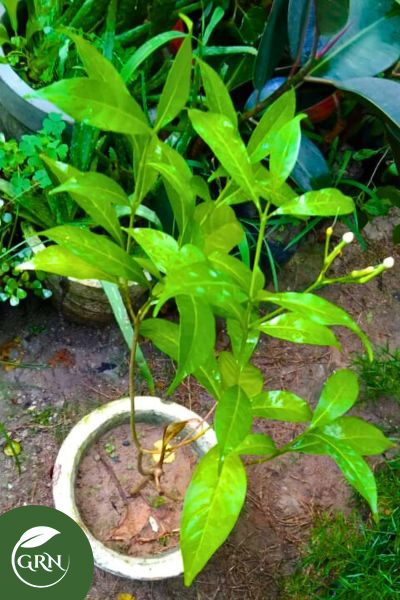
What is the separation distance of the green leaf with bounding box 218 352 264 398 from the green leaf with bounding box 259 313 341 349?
8.2 inches

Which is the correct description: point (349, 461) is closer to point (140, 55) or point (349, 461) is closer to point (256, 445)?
point (256, 445)

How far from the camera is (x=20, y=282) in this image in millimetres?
1563

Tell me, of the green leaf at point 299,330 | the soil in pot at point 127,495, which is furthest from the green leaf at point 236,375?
the soil in pot at point 127,495

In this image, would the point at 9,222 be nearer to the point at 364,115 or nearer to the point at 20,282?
the point at 20,282

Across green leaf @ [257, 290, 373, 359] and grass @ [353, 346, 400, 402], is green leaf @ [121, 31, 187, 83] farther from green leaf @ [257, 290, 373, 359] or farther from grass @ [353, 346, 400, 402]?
grass @ [353, 346, 400, 402]

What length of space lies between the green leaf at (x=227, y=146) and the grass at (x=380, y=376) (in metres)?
1.24

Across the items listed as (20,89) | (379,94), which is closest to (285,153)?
(379,94)

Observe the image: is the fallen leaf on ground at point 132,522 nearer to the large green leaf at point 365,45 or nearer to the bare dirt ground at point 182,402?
the bare dirt ground at point 182,402

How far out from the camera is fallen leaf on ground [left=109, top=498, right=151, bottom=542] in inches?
51.4

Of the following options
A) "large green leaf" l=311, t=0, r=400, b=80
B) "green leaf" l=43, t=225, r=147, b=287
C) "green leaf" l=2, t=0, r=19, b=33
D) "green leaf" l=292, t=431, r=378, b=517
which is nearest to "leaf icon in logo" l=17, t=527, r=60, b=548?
"green leaf" l=292, t=431, r=378, b=517

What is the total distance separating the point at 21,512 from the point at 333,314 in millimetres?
752

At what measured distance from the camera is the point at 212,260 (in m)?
0.78

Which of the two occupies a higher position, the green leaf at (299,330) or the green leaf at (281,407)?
the green leaf at (299,330)

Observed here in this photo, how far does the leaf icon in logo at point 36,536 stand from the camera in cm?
112
